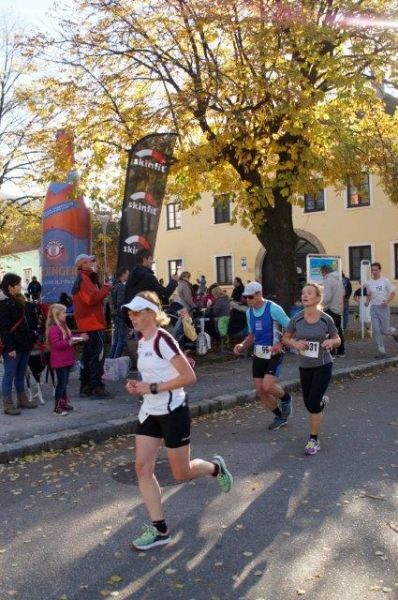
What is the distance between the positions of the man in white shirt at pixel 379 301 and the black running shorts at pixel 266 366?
582 centimetres

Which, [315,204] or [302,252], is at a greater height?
[315,204]

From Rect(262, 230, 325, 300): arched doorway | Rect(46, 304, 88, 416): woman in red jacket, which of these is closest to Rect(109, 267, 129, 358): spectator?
Rect(46, 304, 88, 416): woman in red jacket

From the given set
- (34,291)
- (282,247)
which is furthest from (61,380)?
(34,291)

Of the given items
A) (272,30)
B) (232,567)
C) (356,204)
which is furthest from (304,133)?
(356,204)

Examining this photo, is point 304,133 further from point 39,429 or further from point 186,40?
point 39,429

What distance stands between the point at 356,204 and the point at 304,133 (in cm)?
2029

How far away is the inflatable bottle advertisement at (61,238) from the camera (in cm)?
1470

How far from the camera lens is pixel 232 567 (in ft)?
12.1

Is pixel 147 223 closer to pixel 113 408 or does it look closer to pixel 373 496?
pixel 113 408

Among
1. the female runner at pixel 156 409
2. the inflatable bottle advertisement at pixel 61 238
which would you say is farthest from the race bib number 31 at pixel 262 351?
the inflatable bottle advertisement at pixel 61 238

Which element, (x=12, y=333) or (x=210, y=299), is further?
(x=210, y=299)

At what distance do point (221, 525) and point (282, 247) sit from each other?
10343 millimetres

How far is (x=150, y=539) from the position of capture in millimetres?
3984

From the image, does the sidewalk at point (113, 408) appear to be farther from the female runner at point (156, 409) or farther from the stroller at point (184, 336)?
the female runner at point (156, 409)
